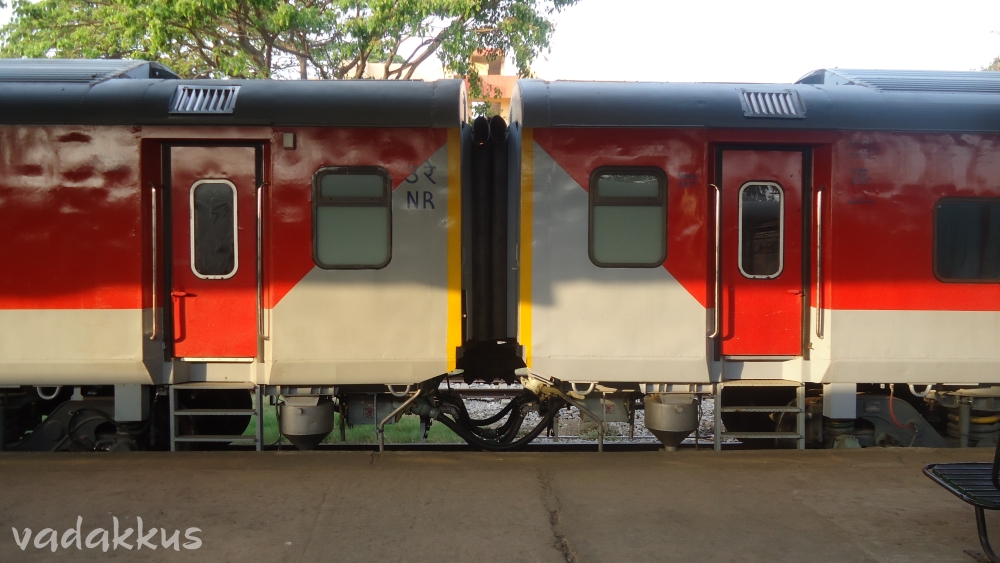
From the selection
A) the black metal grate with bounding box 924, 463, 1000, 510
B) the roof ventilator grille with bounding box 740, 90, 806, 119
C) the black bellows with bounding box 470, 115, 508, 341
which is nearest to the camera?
the black metal grate with bounding box 924, 463, 1000, 510

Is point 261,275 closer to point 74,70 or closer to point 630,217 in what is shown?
point 74,70

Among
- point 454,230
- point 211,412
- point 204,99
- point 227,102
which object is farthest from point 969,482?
point 204,99

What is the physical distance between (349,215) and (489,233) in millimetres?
1345

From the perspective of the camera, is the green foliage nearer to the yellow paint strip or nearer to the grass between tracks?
the grass between tracks

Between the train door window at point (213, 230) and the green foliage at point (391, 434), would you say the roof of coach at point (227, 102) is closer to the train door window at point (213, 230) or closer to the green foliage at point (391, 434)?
the train door window at point (213, 230)

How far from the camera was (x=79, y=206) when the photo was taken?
6078 millimetres

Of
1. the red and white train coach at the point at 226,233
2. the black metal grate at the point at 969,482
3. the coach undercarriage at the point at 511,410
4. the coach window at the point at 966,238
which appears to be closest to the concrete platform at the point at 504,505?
the coach undercarriage at the point at 511,410

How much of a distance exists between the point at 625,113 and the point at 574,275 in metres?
1.39

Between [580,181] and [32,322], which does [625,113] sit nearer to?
[580,181]

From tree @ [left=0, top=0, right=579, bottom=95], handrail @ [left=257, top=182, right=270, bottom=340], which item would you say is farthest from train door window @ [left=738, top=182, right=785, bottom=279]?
tree @ [left=0, top=0, right=579, bottom=95]

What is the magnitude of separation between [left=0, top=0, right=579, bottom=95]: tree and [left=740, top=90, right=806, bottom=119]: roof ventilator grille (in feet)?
24.8

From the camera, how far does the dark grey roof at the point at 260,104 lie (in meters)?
5.97

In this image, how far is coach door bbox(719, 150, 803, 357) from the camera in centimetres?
644

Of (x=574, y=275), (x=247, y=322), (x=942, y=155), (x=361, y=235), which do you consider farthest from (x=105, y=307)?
(x=942, y=155)
